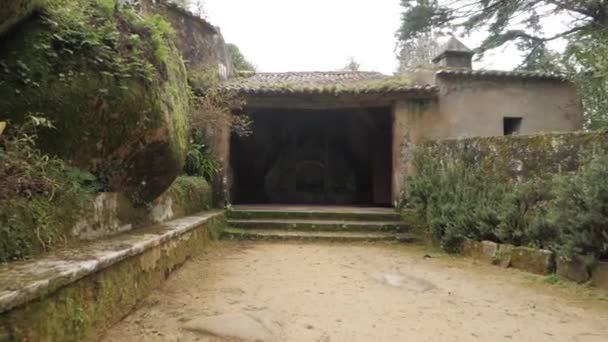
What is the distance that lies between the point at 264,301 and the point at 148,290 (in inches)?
41.2

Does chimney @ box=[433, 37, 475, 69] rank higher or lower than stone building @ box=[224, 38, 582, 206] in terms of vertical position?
higher

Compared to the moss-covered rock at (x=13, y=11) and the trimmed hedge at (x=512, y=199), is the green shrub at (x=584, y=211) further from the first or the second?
the moss-covered rock at (x=13, y=11)

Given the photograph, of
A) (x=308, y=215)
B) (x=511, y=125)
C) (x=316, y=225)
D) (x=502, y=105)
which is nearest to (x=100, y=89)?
(x=316, y=225)

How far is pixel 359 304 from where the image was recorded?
12.8ft

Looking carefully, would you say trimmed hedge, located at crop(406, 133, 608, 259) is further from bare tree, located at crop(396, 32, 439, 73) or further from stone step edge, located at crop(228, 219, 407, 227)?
bare tree, located at crop(396, 32, 439, 73)

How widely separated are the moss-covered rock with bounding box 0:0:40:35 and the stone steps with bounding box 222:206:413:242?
5092 mm

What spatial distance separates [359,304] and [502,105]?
7.23 m

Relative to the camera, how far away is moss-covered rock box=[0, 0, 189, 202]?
3295 mm

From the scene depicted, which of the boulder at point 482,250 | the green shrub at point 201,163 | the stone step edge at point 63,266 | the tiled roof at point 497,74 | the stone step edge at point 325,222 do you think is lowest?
the boulder at point 482,250

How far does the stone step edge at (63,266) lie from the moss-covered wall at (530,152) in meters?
4.57

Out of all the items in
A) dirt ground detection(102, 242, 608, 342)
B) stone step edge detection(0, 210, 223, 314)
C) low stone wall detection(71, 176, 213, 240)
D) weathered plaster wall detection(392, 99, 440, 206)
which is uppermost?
weathered plaster wall detection(392, 99, 440, 206)

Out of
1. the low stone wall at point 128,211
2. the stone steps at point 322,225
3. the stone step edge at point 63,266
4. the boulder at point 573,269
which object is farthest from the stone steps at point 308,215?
the stone step edge at point 63,266

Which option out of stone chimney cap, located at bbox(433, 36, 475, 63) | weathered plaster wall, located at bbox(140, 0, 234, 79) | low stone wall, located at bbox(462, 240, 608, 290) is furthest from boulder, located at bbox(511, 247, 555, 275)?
weathered plaster wall, located at bbox(140, 0, 234, 79)

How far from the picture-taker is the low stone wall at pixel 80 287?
2.04 meters
